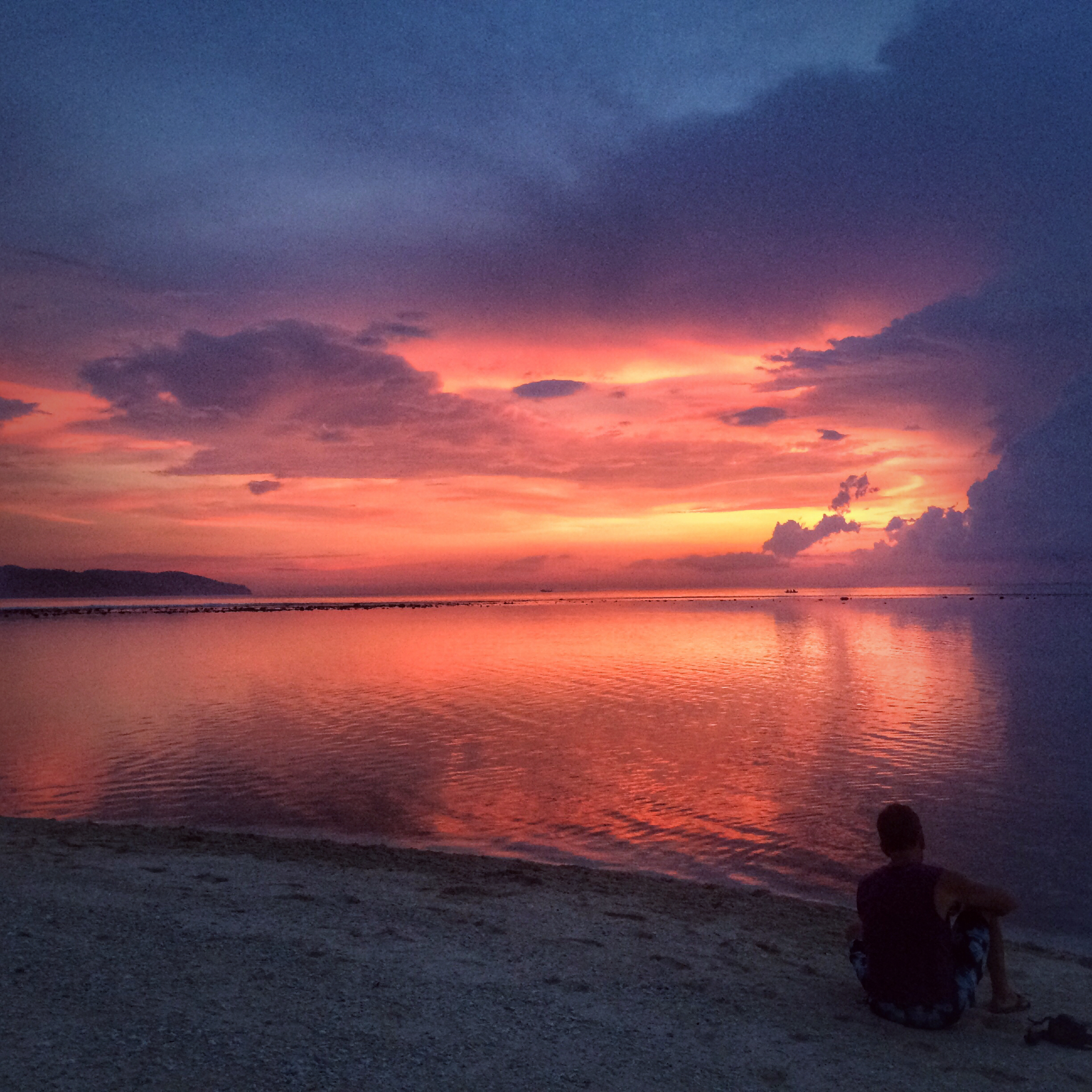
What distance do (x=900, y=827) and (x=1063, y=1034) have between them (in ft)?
8.38

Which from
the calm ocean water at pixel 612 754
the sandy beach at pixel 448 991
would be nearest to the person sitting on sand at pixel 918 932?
the sandy beach at pixel 448 991

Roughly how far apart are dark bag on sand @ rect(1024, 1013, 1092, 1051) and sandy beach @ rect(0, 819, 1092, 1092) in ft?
0.36

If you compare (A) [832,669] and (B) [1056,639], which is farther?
(B) [1056,639]

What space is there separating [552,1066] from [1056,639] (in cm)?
7034

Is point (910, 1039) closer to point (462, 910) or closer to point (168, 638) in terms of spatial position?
point (462, 910)

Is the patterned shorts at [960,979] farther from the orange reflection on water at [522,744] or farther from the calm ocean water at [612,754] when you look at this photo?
the orange reflection on water at [522,744]

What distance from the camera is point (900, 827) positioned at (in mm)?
7855

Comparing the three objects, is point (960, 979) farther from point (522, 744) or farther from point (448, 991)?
point (522, 744)

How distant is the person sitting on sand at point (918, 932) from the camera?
7824 mm

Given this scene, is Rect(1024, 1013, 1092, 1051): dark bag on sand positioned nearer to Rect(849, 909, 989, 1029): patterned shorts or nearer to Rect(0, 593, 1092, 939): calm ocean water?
Rect(849, 909, 989, 1029): patterned shorts

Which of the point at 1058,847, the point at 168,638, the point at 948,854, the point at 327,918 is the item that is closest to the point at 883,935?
the point at 327,918

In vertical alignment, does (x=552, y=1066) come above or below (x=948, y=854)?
above

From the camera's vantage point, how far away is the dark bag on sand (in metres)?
7.93

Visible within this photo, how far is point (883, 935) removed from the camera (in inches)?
318
